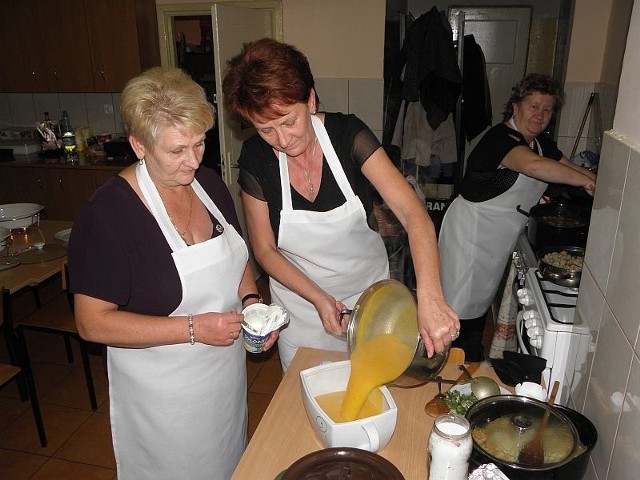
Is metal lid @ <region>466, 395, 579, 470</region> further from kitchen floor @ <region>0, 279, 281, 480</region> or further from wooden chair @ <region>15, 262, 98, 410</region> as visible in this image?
wooden chair @ <region>15, 262, 98, 410</region>

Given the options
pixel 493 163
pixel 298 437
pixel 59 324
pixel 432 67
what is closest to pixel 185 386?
pixel 298 437

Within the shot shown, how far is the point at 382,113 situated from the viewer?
158 inches

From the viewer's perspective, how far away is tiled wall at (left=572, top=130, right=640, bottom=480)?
3.07ft

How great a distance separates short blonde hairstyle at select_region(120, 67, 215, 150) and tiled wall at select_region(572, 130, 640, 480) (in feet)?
3.10

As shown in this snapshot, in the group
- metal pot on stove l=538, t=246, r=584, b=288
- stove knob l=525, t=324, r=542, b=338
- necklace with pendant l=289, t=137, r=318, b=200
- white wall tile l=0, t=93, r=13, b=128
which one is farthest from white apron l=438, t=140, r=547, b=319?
white wall tile l=0, t=93, r=13, b=128

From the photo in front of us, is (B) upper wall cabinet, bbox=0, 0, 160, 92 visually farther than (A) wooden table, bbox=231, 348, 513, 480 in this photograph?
Yes

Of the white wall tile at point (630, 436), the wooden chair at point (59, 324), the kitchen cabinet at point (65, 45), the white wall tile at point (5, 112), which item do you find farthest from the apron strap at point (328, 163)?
the white wall tile at point (5, 112)

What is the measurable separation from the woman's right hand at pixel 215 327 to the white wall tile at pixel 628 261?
873 mm

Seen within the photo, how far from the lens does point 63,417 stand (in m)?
2.64

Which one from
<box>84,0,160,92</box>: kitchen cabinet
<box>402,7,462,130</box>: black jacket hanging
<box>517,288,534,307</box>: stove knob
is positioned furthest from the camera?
<box>84,0,160,92</box>: kitchen cabinet

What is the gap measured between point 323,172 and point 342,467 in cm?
90

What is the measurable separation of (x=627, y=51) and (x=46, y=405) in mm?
2910

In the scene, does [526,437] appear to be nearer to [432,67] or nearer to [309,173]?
[309,173]

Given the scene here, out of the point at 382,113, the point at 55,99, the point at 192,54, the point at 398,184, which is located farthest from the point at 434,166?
the point at 55,99
